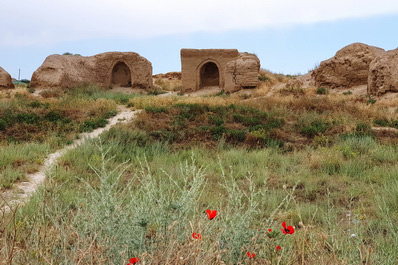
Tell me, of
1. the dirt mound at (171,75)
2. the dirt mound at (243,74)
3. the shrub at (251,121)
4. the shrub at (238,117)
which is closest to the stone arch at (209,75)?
the dirt mound at (243,74)

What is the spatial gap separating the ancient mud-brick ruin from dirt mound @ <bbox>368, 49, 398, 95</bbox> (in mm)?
6470

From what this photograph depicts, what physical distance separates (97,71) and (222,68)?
27.2ft

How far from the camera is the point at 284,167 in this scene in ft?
26.1

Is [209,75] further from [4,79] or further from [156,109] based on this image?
[156,109]

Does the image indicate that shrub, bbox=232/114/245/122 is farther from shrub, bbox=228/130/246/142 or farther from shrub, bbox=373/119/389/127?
shrub, bbox=373/119/389/127

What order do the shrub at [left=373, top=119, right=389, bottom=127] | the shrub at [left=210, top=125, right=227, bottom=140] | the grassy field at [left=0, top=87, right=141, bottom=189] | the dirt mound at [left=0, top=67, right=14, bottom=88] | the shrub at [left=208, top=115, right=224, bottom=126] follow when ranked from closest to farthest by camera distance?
the grassy field at [left=0, top=87, right=141, bottom=189]
the shrub at [left=210, top=125, right=227, bottom=140]
the shrub at [left=373, top=119, right=389, bottom=127]
the shrub at [left=208, top=115, right=224, bottom=126]
the dirt mound at [left=0, top=67, right=14, bottom=88]

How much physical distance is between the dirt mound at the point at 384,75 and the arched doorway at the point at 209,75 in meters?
11.8

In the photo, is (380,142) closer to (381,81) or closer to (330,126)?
(330,126)

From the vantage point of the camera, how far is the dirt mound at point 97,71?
2120cm

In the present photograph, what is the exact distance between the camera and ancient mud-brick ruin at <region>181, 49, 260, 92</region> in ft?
72.0

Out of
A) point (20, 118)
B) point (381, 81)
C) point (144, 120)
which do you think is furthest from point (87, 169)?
point (381, 81)

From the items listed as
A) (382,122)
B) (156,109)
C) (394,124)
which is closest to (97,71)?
(156,109)

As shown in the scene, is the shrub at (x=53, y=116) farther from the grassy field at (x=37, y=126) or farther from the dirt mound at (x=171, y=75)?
the dirt mound at (x=171, y=75)

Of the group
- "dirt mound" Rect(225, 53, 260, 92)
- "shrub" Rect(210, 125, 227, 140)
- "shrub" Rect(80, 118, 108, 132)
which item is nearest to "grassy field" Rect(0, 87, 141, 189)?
"shrub" Rect(80, 118, 108, 132)
